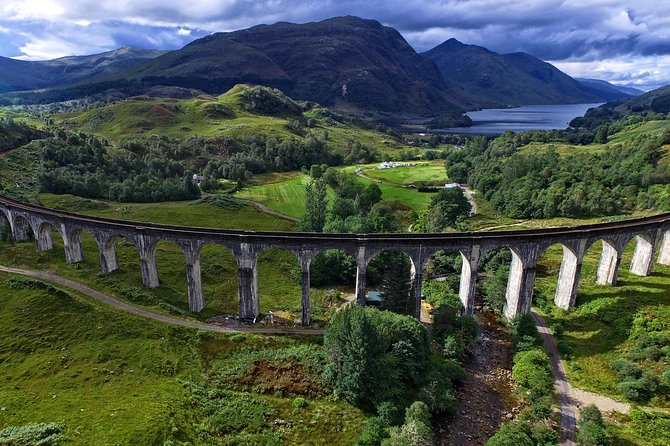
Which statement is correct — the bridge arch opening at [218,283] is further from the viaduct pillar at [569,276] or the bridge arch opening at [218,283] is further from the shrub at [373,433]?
the viaduct pillar at [569,276]

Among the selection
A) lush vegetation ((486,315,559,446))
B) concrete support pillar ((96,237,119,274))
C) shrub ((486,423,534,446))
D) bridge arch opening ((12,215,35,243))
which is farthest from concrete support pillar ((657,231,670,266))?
bridge arch opening ((12,215,35,243))

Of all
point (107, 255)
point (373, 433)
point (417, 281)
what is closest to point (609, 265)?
point (417, 281)

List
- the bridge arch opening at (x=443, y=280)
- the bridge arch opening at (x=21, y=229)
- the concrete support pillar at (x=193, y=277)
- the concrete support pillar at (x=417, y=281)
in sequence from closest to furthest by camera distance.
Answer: the concrete support pillar at (x=417, y=281), the concrete support pillar at (x=193, y=277), the bridge arch opening at (x=443, y=280), the bridge arch opening at (x=21, y=229)

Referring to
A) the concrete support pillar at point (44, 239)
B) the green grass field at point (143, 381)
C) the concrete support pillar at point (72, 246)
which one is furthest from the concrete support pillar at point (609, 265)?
the concrete support pillar at point (44, 239)

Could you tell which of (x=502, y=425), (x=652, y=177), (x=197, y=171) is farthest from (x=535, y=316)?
(x=197, y=171)

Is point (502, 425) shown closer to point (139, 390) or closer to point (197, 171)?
point (139, 390)
